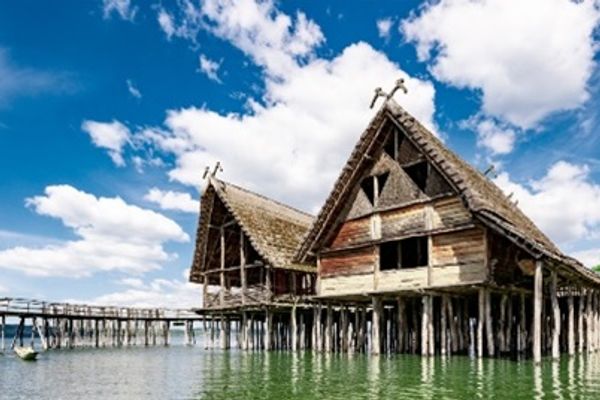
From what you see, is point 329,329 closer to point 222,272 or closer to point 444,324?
point 444,324

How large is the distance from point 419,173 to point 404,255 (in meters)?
4.92

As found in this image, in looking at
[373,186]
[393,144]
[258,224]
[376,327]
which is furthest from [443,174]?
[258,224]

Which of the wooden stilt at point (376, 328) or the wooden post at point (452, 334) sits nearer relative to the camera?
the wooden post at point (452, 334)

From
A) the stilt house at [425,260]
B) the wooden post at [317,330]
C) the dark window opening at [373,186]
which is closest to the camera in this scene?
the stilt house at [425,260]

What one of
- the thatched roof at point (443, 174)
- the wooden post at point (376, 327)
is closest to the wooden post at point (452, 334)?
the wooden post at point (376, 327)

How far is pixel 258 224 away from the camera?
32281 mm

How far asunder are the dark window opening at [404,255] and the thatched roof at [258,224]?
514 centimetres

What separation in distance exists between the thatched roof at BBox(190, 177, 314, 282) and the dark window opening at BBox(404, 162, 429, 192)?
352 inches

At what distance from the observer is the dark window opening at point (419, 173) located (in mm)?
23672

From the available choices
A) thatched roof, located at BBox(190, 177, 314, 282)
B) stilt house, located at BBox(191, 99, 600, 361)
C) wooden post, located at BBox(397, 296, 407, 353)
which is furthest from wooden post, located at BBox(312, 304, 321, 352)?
wooden post, located at BBox(397, 296, 407, 353)

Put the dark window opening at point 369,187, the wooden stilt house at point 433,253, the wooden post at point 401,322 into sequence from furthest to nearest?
the wooden post at point 401,322 < the dark window opening at point 369,187 < the wooden stilt house at point 433,253

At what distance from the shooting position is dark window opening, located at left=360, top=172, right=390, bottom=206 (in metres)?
24.3

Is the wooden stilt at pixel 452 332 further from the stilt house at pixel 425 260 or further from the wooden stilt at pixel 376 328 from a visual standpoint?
the wooden stilt at pixel 376 328

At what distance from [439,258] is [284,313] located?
14.9 m
